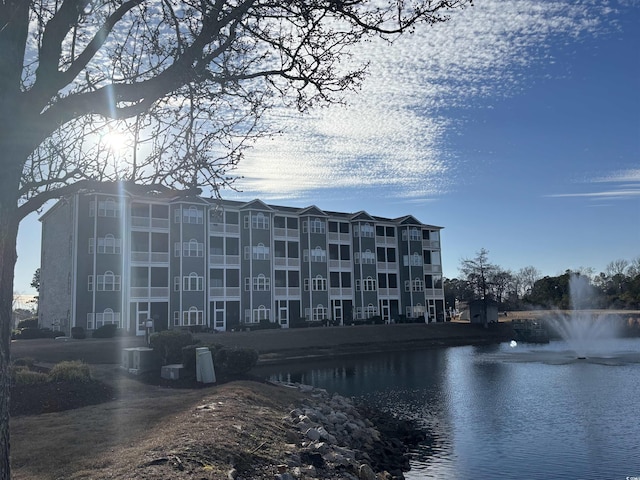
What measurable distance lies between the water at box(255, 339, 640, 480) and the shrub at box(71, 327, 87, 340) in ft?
55.9

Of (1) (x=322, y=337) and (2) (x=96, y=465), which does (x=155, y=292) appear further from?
(2) (x=96, y=465)

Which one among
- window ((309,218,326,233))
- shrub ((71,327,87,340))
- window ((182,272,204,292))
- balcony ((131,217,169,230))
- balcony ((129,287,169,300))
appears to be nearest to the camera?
shrub ((71,327,87,340))

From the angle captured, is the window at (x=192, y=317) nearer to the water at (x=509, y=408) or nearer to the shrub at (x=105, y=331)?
the shrub at (x=105, y=331)

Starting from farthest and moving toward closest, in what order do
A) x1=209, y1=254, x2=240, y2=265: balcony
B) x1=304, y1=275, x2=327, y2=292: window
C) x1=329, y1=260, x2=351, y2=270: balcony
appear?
1. x1=329, y1=260, x2=351, y2=270: balcony
2. x1=304, y1=275, x2=327, y2=292: window
3. x1=209, y1=254, x2=240, y2=265: balcony

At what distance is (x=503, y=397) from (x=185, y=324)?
33.4m

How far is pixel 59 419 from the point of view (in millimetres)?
13445

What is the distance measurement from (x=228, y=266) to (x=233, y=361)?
35.7m

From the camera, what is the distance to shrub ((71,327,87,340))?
144ft

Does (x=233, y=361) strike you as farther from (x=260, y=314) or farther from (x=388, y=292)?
(x=388, y=292)

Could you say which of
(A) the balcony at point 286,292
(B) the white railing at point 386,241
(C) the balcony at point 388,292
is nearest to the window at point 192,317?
(A) the balcony at point 286,292

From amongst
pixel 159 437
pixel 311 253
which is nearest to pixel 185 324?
pixel 311 253

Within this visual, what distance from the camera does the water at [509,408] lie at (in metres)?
16.2

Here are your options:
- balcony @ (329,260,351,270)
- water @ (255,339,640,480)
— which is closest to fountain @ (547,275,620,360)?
water @ (255,339,640,480)

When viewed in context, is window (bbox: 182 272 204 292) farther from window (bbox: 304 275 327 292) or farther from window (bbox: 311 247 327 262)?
window (bbox: 311 247 327 262)
